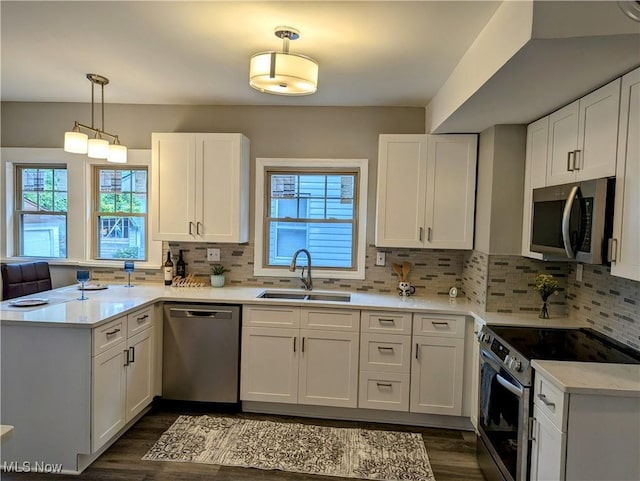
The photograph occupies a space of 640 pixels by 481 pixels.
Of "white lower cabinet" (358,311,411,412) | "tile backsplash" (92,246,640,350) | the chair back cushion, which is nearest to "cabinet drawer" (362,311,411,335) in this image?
"white lower cabinet" (358,311,411,412)

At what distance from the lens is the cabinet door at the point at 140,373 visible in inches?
109

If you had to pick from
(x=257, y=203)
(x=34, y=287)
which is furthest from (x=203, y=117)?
(x=34, y=287)

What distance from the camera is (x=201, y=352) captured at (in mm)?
3123

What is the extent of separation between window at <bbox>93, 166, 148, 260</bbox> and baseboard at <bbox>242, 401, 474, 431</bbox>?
1.79 meters

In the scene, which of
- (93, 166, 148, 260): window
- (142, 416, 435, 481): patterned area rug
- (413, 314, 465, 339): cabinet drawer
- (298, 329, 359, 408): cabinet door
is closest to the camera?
(142, 416, 435, 481): patterned area rug

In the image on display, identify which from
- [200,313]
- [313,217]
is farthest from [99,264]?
A: [313,217]

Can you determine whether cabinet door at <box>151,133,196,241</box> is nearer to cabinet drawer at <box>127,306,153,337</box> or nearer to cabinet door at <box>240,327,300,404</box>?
cabinet drawer at <box>127,306,153,337</box>

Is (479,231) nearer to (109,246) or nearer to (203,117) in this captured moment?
(203,117)

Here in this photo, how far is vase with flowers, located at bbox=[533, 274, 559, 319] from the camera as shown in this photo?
2.64m

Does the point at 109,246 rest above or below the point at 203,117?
below

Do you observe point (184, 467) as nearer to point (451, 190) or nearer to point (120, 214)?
point (120, 214)

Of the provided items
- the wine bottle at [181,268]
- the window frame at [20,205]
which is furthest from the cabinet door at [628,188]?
the window frame at [20,205]

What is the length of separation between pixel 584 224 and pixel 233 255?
2.71m

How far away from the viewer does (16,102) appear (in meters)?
3.76
